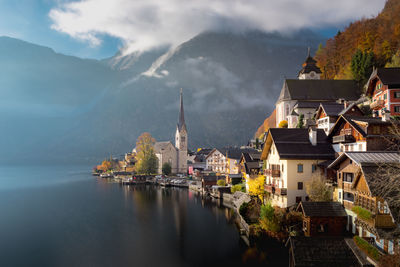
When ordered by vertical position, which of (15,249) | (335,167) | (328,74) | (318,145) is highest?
(328,74)

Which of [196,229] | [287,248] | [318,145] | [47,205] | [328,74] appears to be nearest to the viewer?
[287,248]

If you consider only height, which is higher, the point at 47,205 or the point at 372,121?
the point at 372,121

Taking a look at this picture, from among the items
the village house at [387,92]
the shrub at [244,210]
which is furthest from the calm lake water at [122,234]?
the village house at [387,92]

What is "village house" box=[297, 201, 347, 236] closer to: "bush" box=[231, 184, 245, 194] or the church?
"bush" box=[231, 184, 245, 194]

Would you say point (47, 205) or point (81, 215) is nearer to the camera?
point (81, 215)

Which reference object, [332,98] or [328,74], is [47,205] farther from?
[328,74]

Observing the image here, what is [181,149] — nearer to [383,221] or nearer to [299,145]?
[299,145]

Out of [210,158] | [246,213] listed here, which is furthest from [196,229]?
[210,158]

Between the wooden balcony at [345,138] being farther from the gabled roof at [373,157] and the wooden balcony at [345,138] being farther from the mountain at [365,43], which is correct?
the mountain at [365,43]
